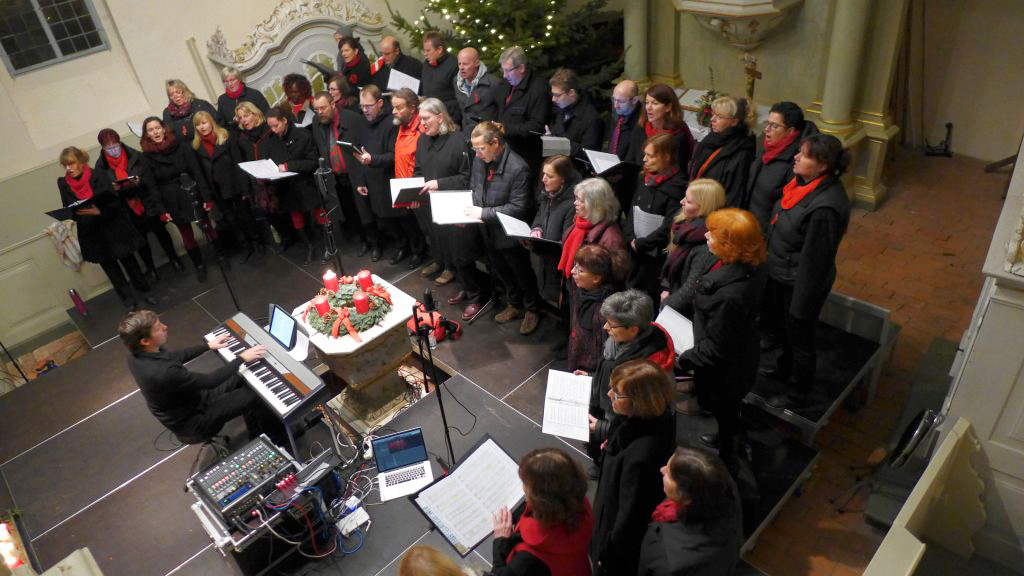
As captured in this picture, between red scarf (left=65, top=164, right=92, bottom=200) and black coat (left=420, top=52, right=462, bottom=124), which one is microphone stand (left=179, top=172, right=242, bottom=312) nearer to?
red scarf (left=65, top=164, right=92, bottom=200)

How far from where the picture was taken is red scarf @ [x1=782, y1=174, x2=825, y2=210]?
3535mm

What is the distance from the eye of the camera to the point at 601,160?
4727 millimetres

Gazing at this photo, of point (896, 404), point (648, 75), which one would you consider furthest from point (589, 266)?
point (648, 75)

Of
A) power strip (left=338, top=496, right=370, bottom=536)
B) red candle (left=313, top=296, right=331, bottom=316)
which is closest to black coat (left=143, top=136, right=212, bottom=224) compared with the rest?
red candle (left=313, top=296, right=331, bottom=316)

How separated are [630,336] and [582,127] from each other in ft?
8.18

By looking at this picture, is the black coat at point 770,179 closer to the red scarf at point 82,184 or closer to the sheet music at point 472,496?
the sheet music at point 472,496

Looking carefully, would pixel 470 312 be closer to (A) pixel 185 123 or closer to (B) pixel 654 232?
(B) pixel 654 232

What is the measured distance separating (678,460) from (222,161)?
5.25 meters

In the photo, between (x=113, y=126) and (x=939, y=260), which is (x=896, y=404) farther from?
(x=113, y=126)

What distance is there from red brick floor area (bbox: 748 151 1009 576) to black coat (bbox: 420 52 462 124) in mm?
3590

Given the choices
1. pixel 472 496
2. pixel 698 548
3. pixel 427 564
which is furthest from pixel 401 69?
pixel 698 548

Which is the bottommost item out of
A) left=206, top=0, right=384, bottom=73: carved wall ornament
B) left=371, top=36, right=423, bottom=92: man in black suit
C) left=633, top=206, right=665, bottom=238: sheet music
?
left=633, top=206, right=665, bottom=238: sheet music

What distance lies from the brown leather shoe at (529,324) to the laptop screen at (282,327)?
163 centimetres

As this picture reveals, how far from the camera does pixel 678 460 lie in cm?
236
